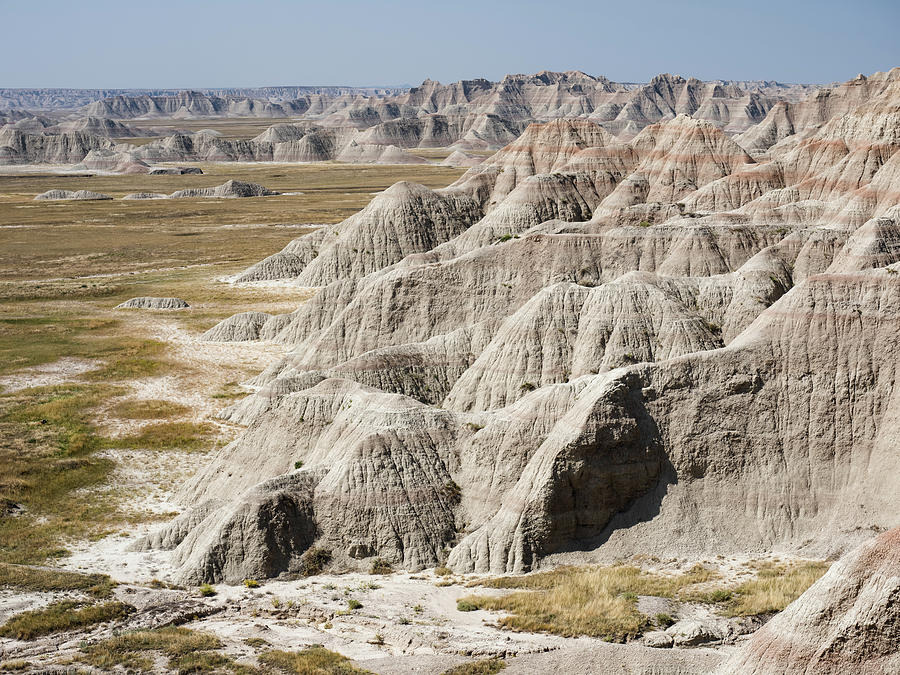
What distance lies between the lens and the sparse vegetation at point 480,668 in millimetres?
18814

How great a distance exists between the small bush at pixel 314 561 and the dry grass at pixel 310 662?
5967mm

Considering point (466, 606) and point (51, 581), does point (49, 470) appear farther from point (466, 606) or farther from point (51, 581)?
point (466, 606)

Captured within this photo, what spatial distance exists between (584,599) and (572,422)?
5.61m

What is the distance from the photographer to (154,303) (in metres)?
72.5

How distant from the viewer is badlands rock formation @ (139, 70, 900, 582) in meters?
26.4

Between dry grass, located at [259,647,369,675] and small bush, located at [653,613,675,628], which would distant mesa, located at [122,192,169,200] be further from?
small bush, located at [653,613,675,628]

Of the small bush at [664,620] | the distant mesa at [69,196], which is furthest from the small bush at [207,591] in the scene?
the distant mesa at [69,196]

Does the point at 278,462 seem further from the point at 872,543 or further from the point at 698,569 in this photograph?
the point at 872,543

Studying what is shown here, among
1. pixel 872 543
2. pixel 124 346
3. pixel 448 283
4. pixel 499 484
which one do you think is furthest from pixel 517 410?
pixel 124 346

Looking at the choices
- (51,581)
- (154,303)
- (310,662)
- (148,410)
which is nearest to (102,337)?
(154,303)

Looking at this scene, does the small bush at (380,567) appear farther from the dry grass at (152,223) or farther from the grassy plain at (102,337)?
the dry grass at (152,223)

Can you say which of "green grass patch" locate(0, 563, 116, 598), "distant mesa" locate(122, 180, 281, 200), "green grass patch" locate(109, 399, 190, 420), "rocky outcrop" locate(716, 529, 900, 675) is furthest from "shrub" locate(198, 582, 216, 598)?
"distant mesa" locate(122, 180, 281, 200)

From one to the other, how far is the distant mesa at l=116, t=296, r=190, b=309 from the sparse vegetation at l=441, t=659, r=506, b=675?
56828mm

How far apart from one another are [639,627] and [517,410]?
9.48m
